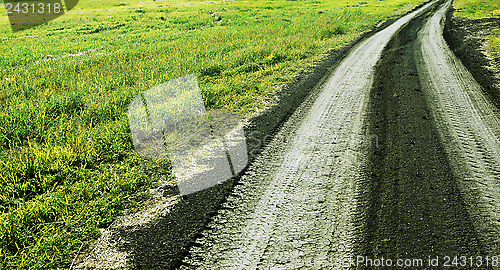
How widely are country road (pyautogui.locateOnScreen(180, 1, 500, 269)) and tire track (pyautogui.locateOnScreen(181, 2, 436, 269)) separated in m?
0.01

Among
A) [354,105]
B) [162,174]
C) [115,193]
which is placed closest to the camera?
[115,193]

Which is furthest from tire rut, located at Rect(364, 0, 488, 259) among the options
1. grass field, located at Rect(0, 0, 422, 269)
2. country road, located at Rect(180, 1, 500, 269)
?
grass field, located at Rect(0, 0, 422, 269)

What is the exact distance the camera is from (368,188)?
3475mm

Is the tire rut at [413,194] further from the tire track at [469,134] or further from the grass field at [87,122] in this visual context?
the grass field at [87,122]

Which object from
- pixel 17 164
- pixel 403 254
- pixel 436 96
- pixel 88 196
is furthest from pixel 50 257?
pixel 436 96

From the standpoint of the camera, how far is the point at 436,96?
6.16 meters

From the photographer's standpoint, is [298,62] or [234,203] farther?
[298,62]

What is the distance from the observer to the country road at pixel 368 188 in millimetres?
2656

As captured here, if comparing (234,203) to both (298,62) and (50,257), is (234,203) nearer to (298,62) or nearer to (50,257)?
(50,257)

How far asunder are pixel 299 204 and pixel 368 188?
0.87m

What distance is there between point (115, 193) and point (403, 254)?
3.15m

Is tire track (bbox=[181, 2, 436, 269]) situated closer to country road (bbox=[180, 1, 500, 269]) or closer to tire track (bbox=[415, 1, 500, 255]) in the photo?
country road (bbox=[180, 1, 500, 269])

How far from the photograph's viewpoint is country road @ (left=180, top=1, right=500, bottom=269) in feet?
8.71

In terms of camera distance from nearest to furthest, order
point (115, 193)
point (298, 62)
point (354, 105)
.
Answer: point (115, 193) → point (354, 105) → point (298, 62)
